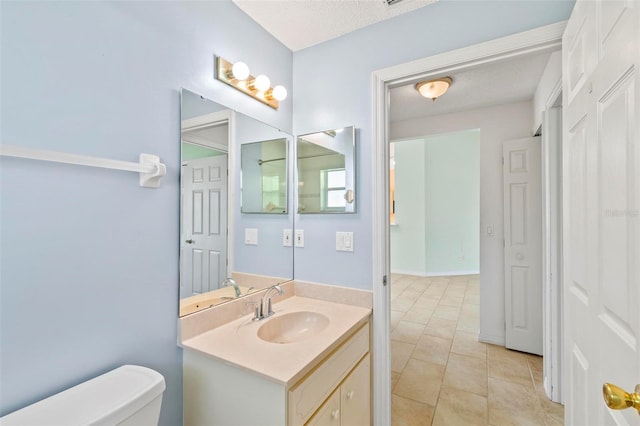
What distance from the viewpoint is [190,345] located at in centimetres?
114

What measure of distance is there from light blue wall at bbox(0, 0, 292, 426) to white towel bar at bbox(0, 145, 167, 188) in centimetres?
4

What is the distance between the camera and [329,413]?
112 centimetres

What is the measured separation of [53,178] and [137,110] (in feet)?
1.23

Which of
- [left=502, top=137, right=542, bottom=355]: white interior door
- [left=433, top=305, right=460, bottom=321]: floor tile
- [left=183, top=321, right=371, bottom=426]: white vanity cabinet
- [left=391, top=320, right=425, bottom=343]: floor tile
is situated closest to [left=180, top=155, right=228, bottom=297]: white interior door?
[left=183, top=321, right=371, bottom=426]: white vanity cabinet

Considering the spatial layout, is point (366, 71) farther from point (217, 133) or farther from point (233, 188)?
point (233, 188)

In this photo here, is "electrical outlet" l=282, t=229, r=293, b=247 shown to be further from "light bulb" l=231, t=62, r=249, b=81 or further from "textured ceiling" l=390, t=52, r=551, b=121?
"textured ceiling" l=390, t=52, r=551, b=121

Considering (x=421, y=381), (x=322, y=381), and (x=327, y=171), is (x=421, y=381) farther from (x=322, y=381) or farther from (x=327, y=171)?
(x=327, y=171)

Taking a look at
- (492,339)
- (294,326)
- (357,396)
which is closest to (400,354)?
(492,339)

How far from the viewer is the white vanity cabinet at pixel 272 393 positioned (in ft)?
3.07

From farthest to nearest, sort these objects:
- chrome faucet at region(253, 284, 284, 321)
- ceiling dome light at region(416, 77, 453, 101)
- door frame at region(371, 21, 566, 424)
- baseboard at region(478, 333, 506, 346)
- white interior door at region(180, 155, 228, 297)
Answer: baseboard at region(478, 333, 506, 346) → ceiling dome light at region(416, 77, 453, 101) → door frame at region(371, 21, 566, 424) → chrome faucet at region(253, 284, 284, 321) → white interior door at region(180, 155, 228, 297)

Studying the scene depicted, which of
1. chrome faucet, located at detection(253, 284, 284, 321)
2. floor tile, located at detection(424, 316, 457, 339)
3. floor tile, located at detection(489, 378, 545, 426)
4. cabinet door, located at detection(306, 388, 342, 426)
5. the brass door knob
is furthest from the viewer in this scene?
floor tile, located at detection(424, 316, 457, 339)

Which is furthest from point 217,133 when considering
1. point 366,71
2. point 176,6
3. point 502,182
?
point 502,182

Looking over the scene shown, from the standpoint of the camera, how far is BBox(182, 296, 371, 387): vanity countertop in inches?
37.5

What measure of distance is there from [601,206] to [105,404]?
5.11ft
